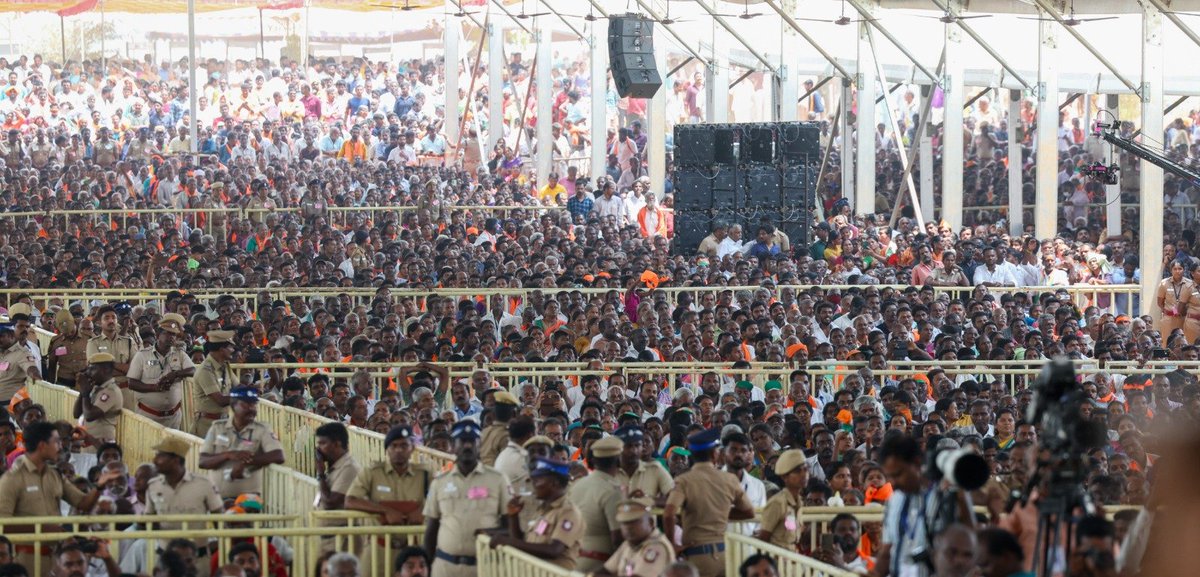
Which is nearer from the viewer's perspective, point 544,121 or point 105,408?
point 105,408

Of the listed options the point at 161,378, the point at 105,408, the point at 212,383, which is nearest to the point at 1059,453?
the point at 212,383

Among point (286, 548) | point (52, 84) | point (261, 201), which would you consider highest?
point (52, 84)

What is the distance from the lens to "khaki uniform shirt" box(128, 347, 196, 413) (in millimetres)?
15234

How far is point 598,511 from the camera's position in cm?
1068

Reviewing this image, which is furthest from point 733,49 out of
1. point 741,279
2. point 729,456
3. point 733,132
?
point 729,456

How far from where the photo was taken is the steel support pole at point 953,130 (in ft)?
100

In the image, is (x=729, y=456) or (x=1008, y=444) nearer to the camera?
(x=729, y=456)

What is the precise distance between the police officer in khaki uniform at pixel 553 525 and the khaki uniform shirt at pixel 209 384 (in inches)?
198

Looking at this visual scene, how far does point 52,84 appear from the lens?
43.6 m

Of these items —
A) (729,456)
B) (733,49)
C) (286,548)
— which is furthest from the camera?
(733,49)

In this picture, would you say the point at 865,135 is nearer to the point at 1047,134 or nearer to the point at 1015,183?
the point at 1015,183

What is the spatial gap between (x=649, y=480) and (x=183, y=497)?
259 cm

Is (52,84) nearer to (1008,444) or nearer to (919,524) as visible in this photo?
(1008,444)

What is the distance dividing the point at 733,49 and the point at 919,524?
28.8 meters
